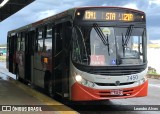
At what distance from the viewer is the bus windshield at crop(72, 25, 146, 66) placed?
1201cm

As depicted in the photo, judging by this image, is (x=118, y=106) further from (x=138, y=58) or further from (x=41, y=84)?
(x=41, y=84)

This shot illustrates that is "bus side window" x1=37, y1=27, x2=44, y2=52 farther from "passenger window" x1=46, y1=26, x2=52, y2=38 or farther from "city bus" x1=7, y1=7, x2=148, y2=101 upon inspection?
"city bus" x1=7, y1=7, x2=148, y2=101

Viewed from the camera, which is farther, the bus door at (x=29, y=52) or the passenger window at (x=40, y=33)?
the bus door at (x=29, y=52)

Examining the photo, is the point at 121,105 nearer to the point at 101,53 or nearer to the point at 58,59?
the point at 58,59

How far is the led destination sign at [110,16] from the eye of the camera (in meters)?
12.3

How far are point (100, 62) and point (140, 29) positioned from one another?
5.51 ft

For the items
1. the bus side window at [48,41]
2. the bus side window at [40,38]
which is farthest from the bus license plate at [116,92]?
the bus side window at [40,38]

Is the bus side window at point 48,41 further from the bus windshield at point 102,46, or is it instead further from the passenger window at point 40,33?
the bus windshield at point 102,46

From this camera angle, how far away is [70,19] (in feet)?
40.6

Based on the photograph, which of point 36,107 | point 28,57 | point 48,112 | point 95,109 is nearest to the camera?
point 48,112

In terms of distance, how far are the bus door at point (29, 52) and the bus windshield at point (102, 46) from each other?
6044 millimetres

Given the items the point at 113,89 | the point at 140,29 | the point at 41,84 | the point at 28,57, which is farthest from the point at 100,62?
the point at 28,57

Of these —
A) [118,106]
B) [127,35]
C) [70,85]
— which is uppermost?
[127,35]

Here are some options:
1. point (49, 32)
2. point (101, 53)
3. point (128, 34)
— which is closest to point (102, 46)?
point (101, 53)
